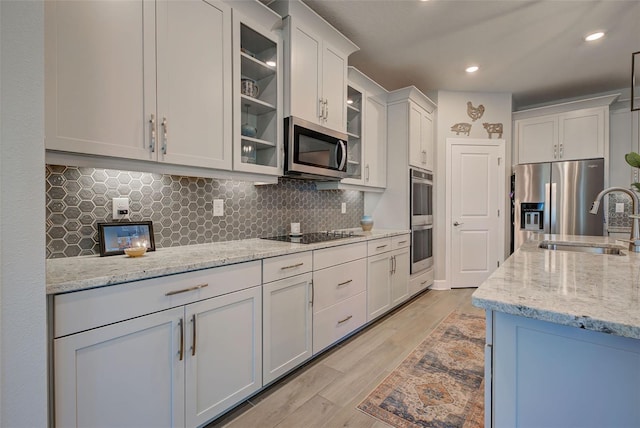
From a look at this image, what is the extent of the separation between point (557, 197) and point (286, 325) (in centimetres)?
401

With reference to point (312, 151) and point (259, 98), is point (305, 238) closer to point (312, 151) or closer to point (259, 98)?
point (312, 151)

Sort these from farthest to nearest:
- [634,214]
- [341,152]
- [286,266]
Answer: [341,152], [286,266], [634,214]

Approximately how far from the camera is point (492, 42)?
9.48ft

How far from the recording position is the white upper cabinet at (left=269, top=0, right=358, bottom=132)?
2.18 metres

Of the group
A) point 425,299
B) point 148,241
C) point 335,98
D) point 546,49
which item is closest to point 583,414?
point 148,241

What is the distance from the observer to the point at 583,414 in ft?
2.51

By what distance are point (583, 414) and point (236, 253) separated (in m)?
1.48

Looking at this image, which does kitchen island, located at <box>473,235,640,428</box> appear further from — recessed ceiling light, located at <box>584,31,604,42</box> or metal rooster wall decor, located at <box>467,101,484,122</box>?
metal rooster wall decor, located at <box>467,101,484,122</box>

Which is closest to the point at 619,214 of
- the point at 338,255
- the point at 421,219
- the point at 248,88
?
the point at 421,219

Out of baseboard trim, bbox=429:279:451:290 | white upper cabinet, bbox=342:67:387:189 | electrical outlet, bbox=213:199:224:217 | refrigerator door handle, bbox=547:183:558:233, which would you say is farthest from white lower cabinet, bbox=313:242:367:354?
refrigerator door handle, bbox=547:183:558:233

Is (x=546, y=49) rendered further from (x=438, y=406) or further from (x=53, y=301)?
(x=53, y=301)

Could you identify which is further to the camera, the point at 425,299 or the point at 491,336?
the point at 425,299

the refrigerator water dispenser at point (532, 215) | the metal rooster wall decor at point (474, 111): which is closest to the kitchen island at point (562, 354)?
the refrigerator water dispenser at point (532, 215)

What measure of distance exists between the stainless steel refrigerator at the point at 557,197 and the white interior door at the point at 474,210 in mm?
278
